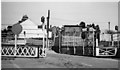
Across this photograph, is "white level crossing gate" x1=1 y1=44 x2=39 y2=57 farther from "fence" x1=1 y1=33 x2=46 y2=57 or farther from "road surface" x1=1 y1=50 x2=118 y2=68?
"road surface" x1=1 y1=50 x2=118 y2=68

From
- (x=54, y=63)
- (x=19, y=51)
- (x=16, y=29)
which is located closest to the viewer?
(x=54, y=63)

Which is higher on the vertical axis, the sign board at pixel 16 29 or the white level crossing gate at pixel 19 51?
the sign board at pixel 16 29

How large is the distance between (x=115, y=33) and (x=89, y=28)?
35.5 inches

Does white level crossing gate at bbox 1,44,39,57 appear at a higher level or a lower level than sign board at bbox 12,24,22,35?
lower

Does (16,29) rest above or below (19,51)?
above

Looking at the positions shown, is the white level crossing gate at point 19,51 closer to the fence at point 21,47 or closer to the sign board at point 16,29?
the fence at point 21,47

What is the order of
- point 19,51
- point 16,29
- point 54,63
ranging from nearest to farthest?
point 54,63
point 19,51
point 16,29

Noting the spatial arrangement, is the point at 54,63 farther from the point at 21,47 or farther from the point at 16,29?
the point at 16,29

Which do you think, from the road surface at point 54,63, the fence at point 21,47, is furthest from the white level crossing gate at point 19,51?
the road surface at point 54,63

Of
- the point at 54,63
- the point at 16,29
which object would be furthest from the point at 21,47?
the point at 54,63

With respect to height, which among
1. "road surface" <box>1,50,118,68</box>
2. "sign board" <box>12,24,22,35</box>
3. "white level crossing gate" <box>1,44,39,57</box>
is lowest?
"road surface" <box>1,50,118,68</box>

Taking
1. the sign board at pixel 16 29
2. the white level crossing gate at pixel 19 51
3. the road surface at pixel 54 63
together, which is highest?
the sign board at pixel 16 29

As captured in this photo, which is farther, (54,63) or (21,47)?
(21,47)

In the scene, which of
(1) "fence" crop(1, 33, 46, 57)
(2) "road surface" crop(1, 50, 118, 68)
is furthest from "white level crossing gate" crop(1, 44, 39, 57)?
(2) "road surface" crop(1, 50, 118, 68)
